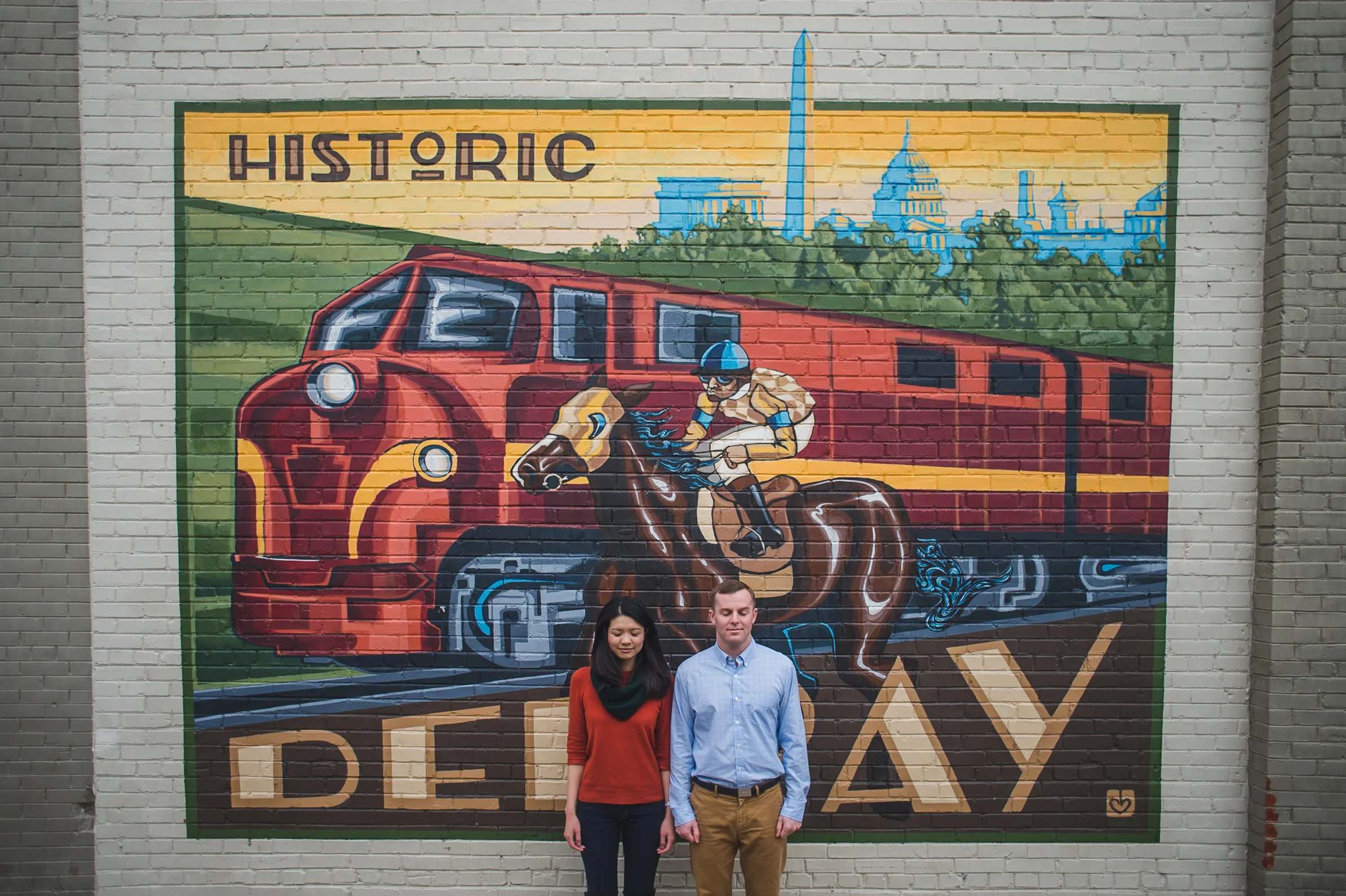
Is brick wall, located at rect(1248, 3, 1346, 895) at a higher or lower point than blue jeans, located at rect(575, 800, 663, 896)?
higher

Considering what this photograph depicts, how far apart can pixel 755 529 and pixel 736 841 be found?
1556mm

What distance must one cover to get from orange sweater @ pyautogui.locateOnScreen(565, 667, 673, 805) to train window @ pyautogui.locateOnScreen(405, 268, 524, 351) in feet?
6.29

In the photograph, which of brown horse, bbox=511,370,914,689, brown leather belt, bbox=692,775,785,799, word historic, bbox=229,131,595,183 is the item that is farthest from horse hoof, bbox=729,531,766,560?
word historic, bbox=229,131,595,183

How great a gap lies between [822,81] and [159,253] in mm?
3821

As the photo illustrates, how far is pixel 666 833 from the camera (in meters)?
3.76

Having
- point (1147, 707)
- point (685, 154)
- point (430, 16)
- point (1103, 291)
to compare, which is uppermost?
point (430, 16)

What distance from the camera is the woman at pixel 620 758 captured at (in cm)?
368

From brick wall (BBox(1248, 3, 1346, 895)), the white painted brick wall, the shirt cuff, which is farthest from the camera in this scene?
the white painted brick wall

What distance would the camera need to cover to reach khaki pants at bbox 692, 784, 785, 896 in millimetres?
3643

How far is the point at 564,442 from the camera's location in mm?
4453

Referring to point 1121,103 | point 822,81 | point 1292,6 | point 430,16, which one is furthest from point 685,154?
point 1292,6

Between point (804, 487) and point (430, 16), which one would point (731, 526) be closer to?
point (804, 487)

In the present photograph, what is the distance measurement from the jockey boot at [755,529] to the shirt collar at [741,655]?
2.44 feet
